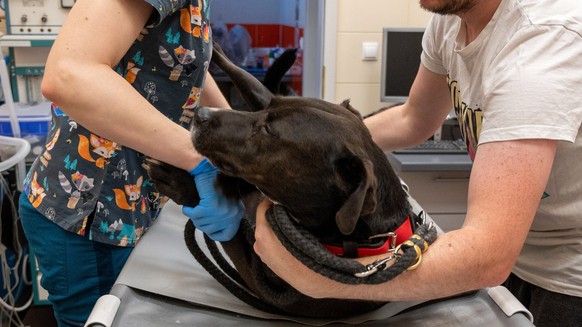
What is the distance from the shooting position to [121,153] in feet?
3.73

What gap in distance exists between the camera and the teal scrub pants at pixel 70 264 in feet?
3.85

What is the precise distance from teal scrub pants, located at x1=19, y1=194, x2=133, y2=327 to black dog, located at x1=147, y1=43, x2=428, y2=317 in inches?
11.0

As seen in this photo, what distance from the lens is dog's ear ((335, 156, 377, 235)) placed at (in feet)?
2.73

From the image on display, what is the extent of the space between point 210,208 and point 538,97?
55 centimetres

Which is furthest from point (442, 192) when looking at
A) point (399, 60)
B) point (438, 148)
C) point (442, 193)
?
point (399, 60)

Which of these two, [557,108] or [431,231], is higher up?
[557,108]

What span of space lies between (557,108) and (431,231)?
0.26m

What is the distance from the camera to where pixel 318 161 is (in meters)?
0.94

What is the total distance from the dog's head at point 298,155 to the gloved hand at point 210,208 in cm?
5

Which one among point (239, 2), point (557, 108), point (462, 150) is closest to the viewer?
point (557, 108)

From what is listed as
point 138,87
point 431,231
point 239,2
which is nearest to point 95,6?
point 138,87

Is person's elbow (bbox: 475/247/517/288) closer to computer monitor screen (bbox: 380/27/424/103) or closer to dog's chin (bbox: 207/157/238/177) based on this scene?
dog's chin (bbox: 207/157/238/177)

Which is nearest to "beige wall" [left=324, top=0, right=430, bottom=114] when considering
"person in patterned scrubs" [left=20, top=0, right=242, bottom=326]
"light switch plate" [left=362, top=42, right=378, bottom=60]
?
"light switch plate" [left=362, top=42, right=378, bottom=60]

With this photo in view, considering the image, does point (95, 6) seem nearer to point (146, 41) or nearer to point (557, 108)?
point (146, 41)
